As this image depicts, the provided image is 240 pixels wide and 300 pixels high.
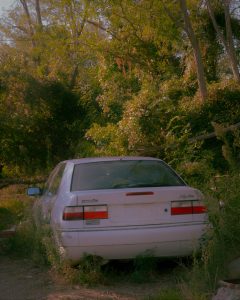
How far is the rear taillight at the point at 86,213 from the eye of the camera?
6.76 meters

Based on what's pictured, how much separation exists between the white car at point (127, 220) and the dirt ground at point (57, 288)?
1.14 ft

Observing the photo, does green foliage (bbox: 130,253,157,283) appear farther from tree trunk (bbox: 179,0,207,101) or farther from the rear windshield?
tree trunk (bbox: 179,0,207,101)

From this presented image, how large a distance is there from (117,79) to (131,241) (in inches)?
465

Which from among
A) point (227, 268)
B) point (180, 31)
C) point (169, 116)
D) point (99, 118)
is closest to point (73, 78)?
point (99, 118)

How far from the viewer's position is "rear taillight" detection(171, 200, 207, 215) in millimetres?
6972

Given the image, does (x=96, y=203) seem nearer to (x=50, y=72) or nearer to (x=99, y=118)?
(x=99, y=118)

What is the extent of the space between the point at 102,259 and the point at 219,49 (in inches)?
520

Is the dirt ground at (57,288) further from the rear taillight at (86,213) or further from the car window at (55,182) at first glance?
the car window at (55,182)

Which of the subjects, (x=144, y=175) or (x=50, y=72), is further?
(x=50, y=72)

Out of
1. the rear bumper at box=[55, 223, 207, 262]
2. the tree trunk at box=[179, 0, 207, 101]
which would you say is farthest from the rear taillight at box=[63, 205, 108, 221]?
the tree trunk at box=[179, 0, 207, 101]

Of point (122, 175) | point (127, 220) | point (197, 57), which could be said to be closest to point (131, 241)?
point (127, 220)

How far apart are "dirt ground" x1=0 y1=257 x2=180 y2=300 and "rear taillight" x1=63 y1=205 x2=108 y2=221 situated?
77 cm

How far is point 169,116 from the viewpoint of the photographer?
14.6 metres

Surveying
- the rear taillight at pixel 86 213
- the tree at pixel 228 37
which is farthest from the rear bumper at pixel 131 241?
the tree at pixel 228 37
